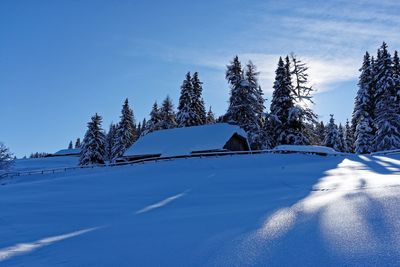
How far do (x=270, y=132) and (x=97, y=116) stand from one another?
26070 millimetres

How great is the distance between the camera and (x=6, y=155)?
5278 centimetres

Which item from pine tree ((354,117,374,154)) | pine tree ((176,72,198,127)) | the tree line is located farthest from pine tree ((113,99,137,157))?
pine tree ((354,117,374,154))

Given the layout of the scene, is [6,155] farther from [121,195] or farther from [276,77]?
[121,195]

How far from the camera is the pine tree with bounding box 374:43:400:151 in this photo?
4069 cm

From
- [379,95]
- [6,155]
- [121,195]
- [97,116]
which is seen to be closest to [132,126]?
[97,116]

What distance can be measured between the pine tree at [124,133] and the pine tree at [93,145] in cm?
617

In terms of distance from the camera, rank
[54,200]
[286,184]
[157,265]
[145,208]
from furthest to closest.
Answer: [286,184] < [54,200] < [145,208] < [157,265]

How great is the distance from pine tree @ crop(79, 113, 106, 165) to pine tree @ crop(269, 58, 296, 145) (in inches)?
999

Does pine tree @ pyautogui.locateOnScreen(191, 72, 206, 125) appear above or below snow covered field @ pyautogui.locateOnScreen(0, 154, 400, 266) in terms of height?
above

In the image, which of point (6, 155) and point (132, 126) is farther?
point (132, 126)

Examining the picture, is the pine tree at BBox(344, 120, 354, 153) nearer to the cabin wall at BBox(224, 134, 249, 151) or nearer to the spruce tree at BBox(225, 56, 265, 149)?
the spruce tree at BBox(225, 56, 265, 149)

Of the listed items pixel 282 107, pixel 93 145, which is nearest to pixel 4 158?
pixel 93 145

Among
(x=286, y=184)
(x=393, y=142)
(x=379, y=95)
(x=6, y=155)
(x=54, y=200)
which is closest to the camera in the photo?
(x=54, y=200)

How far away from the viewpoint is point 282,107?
47125 millimetres
